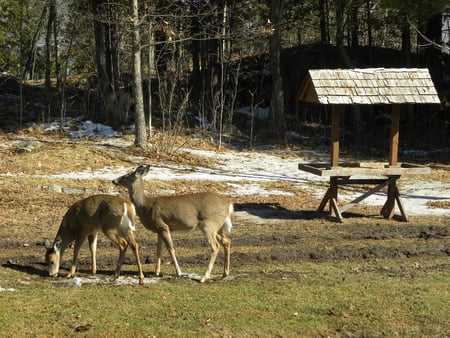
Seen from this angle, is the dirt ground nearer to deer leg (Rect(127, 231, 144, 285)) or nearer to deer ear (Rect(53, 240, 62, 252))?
deer ear (Rect(53, 240, 62, 252))

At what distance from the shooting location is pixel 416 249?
11.5m

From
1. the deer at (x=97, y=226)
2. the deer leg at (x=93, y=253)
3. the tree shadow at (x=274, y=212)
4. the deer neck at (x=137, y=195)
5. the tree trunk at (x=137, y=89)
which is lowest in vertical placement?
the tree shadow at (x=274, y=212)

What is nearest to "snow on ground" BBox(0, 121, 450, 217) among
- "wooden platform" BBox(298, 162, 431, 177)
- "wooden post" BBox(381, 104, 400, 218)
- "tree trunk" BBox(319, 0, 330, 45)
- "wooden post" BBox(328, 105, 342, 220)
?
"wooden post" BBox(381, 104, 400, 218)

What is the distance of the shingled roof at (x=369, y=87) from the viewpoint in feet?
46.1

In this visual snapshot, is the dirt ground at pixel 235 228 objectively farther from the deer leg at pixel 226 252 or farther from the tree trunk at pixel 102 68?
the tree trunk at pixel 102 68

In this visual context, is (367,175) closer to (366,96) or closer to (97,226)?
(366,96)

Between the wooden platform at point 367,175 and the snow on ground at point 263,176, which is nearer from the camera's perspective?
the wooden platform at point 367,175

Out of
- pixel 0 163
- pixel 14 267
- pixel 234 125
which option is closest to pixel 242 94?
pixel 234 125

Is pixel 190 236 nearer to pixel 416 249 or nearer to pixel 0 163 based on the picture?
pixel 416 249

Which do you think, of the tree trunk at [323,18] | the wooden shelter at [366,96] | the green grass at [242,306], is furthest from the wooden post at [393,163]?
the tree trunk at [323,18]

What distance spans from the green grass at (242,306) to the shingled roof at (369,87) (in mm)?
5137

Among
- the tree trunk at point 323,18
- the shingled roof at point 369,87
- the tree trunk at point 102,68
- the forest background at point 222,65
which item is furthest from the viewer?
the tree trunk at point 323,18

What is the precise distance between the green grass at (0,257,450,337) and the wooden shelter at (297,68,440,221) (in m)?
4.75

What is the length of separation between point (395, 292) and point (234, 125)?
20078 mm
